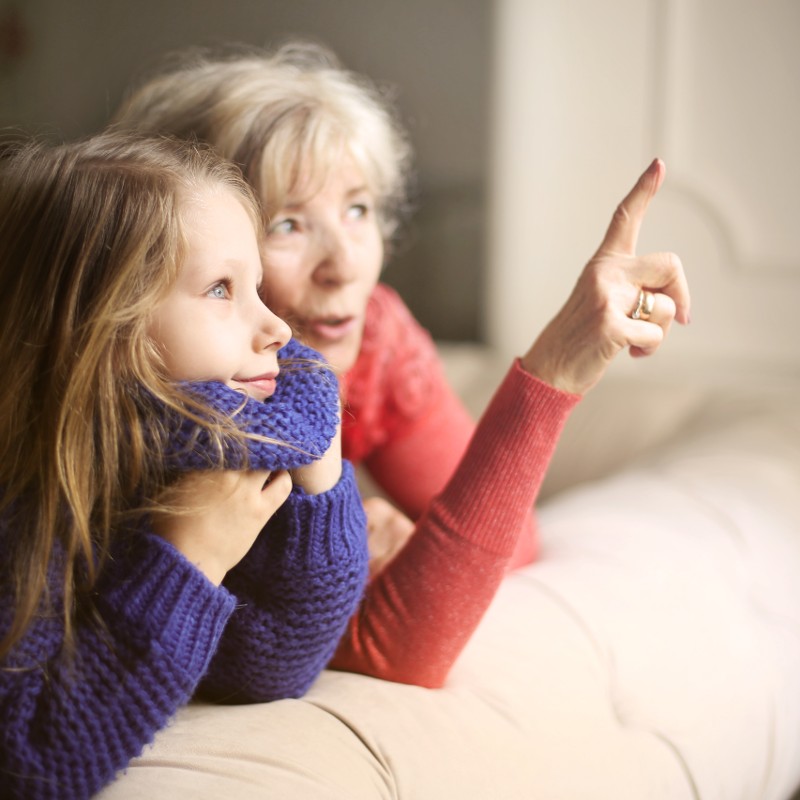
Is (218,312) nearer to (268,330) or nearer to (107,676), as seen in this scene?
(268,330)

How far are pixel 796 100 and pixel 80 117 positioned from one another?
1.68 m

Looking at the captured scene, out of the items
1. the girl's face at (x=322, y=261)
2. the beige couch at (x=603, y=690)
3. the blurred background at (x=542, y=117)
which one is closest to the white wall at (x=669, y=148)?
the blurred background at (x=542, y=117)

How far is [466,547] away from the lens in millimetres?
875

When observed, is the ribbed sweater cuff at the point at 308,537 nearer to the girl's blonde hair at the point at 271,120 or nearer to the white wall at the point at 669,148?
the girl's blonde hair at the point at 271,120

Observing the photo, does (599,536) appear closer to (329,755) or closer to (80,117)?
(329,755)

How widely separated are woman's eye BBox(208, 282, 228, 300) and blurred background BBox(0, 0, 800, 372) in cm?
169

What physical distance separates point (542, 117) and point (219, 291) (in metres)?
1.88

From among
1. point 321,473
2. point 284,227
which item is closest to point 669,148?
Answer: point 284,227

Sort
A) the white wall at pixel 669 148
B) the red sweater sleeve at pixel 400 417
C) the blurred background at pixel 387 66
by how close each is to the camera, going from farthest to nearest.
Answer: the blurred background at pixel 387 66 < the white wall at pixel 669 148 < the red sweater sleeve at pixel 400 417

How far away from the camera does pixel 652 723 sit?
0.96m

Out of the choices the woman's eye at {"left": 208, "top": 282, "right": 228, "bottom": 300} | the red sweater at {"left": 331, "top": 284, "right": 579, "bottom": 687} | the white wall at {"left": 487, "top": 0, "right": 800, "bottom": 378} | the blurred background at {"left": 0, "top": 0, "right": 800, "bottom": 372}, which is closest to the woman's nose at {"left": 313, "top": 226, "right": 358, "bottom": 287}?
the red sweater at {"left": 331, "top": 284, "right": 579, "bottom": 687}

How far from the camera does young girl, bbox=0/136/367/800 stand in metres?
0.65

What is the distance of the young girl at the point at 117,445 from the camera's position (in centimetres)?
65

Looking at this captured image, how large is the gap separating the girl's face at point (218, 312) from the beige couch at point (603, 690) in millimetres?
269
